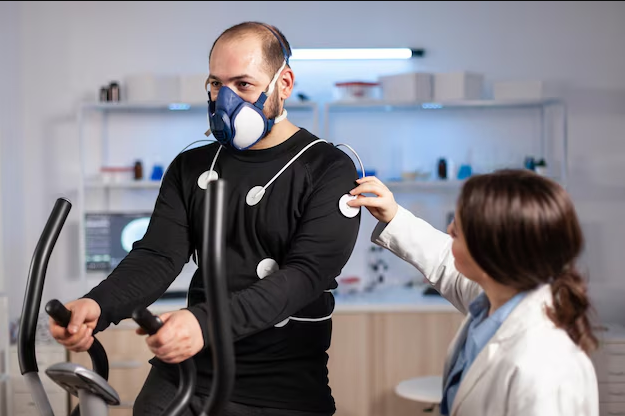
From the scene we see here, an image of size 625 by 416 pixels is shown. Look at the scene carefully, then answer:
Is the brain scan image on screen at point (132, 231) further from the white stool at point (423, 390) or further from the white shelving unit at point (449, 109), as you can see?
the white stool at point (423, 390)

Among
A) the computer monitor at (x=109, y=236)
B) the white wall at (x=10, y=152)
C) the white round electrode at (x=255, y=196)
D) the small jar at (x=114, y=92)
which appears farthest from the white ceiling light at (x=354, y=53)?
the white round electrode at (x=255, y=196)

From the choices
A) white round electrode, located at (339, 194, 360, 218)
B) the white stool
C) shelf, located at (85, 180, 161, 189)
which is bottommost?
the white stool

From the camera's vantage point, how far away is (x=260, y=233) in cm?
151

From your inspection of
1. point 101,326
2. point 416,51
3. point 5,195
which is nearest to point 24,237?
point 5,195

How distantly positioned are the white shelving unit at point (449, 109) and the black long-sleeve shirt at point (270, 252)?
2.57m

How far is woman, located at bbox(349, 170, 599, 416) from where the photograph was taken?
3.84ft

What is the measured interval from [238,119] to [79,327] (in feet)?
1.59

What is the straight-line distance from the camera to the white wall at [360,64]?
4441 mm

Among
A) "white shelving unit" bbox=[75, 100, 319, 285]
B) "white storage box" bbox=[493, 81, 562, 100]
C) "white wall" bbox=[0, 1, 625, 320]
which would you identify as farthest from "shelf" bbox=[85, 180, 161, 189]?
"white storage box" bbox=[493, 81, 562, 100]

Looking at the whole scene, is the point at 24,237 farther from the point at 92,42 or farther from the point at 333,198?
the point at 333,198

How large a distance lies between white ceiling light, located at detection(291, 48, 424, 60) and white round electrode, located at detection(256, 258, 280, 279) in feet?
10.0

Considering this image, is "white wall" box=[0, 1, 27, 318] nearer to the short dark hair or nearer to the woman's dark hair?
the short dark hair

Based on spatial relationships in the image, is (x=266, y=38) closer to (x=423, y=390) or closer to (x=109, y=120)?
(x=423, y=390)

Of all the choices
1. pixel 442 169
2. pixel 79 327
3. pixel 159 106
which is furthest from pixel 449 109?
pixel 79 327
